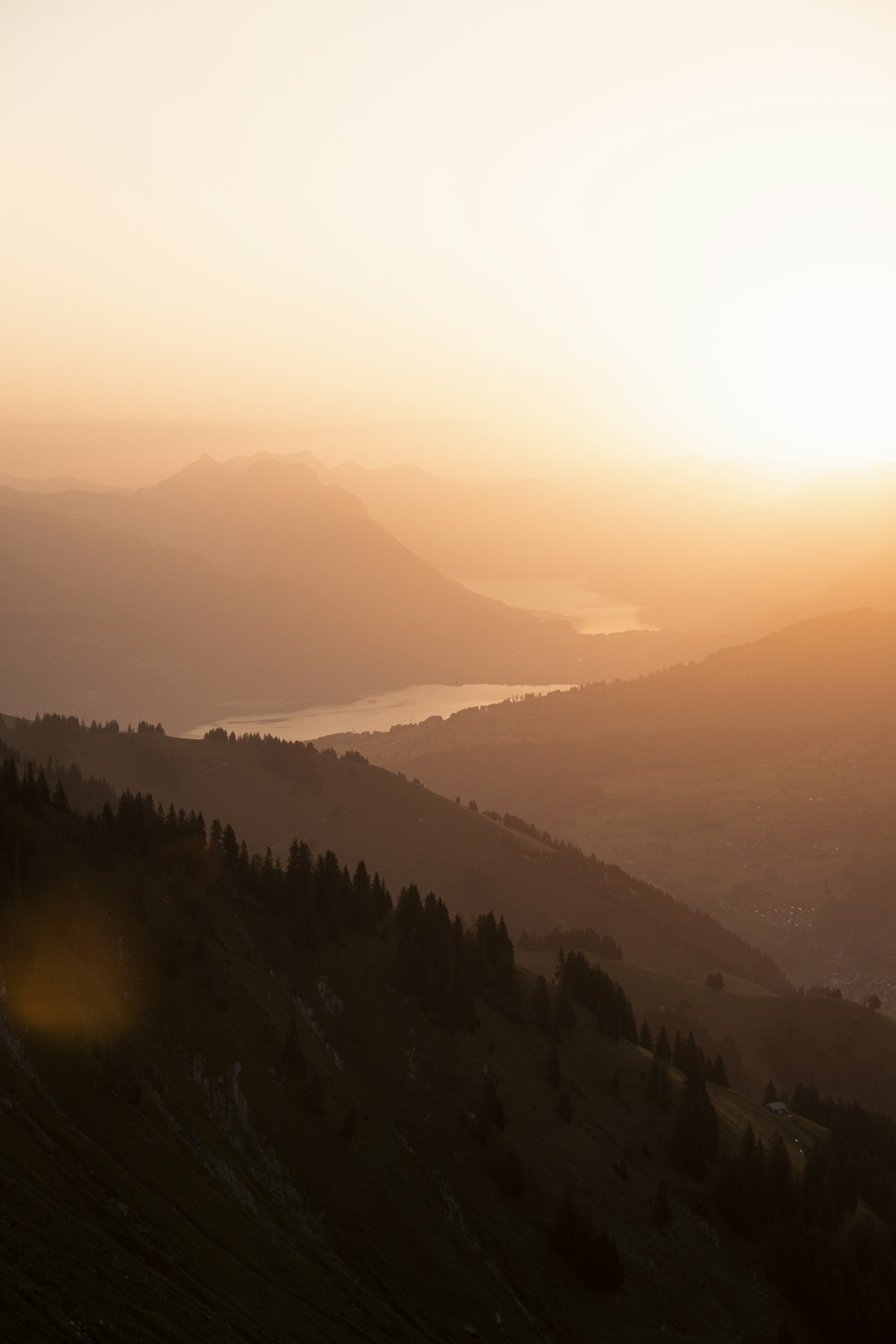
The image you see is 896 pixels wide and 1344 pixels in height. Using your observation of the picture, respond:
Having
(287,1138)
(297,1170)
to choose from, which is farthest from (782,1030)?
(297,1170)

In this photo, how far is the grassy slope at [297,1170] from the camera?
5891cm

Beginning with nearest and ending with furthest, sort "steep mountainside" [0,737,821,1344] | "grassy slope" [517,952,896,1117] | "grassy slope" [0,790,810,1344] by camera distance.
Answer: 1. "grassy slope" [0,790,810,1344]
2. "steep mountainside" [0,737,821,1344]
3. "grassy slope" [517,952,896,1117]

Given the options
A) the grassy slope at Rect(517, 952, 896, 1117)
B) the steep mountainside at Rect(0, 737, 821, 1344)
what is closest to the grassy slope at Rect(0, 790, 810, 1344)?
the steep mountainside at Rect(0, 737, 821, 1344)

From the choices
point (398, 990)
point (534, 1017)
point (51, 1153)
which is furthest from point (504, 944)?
point (51, 1153)

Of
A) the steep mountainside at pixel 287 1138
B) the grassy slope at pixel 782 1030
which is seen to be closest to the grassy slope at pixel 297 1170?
the steep mountainside at pixel 287 1138

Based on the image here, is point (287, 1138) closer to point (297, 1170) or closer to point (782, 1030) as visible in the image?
point (297, 1170)

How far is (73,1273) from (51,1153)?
12.4 metres

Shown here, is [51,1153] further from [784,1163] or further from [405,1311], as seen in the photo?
[784,1163]

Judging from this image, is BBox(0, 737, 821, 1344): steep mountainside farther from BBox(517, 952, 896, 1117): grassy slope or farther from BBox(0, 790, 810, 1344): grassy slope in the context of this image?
BBox(517, 952, 896, 1117): grassy slope

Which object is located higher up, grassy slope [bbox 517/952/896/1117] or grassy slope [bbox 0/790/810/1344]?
grassy slope [bbox 0/790/810/1344]

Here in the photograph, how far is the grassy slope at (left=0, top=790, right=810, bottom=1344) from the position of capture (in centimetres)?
5891

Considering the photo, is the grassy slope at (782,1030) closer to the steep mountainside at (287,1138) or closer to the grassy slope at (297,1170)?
the steep mountainside at (287,1138)

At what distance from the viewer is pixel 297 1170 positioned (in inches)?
3342

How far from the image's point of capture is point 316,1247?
79188mm
